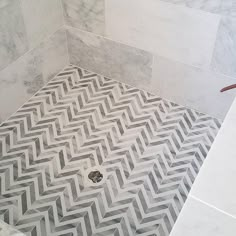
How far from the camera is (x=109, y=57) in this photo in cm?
186

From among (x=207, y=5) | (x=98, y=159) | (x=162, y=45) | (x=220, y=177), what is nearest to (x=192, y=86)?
(x=162, y=45)

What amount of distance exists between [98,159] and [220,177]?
893mm

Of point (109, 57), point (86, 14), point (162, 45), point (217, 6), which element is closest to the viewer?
point (217, 6)

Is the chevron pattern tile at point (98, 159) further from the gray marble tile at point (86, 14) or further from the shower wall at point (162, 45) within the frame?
the gray marble tile at point (86, 14)

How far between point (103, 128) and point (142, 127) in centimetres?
20

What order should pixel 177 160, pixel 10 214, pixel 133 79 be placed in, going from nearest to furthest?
1. pixel 10 214
2. pixel 177 160
3. pixel 133 79

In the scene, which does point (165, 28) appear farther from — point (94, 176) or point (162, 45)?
point (94, 176)

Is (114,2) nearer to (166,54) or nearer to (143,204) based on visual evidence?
(166,54)

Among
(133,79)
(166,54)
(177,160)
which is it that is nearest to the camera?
(177,160)

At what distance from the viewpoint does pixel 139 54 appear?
173cm

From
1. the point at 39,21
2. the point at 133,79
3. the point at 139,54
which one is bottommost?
the point at 133,79

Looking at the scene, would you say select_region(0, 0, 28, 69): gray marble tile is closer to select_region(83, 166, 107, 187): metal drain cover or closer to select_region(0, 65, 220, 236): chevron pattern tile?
select_region(0, 65, 220, 236): chevron pattern tile

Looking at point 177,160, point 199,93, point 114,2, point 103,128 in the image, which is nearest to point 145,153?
point 177,160

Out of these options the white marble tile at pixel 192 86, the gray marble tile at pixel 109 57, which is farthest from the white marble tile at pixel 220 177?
the gray marble tile at pixel 109 57
